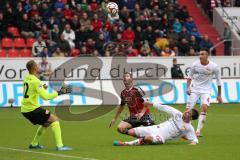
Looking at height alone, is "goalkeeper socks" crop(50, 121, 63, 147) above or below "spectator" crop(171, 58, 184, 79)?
below

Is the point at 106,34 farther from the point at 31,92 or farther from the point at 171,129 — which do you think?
the point at 31,92

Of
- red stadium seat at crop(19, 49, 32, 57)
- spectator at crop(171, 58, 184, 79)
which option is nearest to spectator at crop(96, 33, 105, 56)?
red stadium seat at crop(19, 49, 32, 57)

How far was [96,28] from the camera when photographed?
35438mm

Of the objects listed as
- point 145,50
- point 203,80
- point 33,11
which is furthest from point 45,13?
point 203,80

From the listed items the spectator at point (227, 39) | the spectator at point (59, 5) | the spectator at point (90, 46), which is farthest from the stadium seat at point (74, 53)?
the spectator at point (227, 39)

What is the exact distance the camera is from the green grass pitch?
13.7 metres

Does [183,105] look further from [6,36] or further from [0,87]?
[6,36]

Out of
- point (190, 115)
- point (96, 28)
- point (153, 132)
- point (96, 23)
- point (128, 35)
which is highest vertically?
point (96, 23)

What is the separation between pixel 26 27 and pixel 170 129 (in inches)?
770

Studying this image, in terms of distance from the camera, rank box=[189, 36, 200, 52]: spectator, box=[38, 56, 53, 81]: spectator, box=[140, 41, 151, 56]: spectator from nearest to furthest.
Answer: box=[38, 56, 53, 81]: spectator
box=[140, 41, 151, 56]: spectator
box=[189, 36, 200, 52]: spectator

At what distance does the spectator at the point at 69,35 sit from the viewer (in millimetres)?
34028

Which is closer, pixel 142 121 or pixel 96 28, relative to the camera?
pixel 142 121

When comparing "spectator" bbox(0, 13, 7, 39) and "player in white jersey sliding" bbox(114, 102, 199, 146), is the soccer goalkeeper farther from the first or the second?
"spectator" bbox(0, 13, 7, 39)

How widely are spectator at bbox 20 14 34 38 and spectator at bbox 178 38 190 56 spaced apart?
Answer: 748 cm
